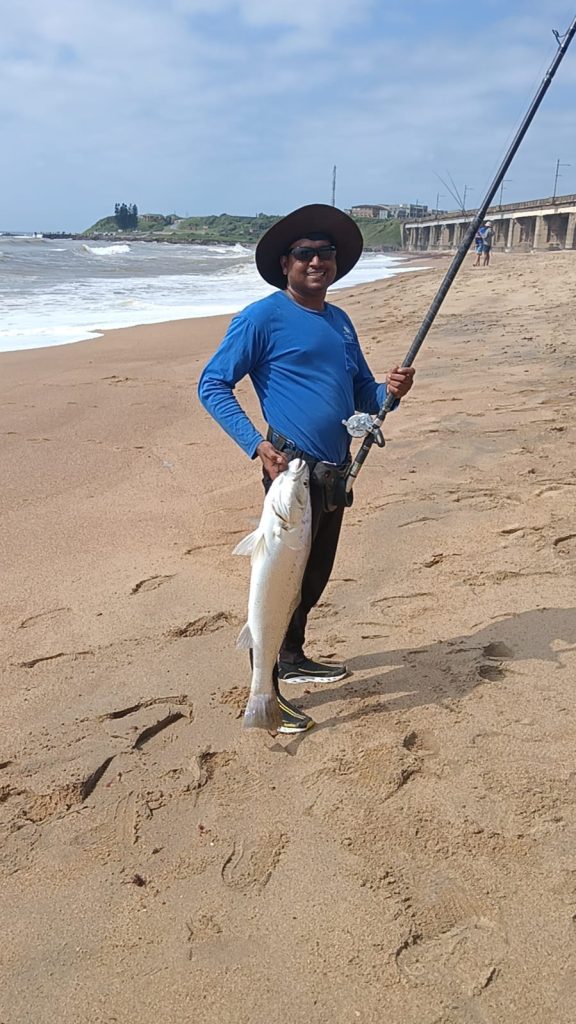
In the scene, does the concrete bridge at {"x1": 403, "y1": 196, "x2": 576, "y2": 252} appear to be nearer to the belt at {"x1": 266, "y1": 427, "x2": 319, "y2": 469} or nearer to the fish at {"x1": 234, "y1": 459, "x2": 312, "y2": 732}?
the belt at {"x1": 266, "y1": 427, "x2": 319, "y2": 469}

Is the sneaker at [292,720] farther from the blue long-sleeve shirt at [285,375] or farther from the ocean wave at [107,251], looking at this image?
the ocean wave at [107,251]

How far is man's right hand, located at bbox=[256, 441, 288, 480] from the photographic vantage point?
2830mm

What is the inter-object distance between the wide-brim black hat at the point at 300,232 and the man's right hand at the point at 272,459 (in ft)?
2.75

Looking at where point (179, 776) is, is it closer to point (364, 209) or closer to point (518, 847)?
point (518, 847)

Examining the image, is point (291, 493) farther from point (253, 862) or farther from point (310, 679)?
point (253, 862)

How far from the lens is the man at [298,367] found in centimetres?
295

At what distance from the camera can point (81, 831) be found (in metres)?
2.60

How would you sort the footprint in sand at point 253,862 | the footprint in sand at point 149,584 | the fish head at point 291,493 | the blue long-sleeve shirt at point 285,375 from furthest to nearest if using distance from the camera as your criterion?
1. the footprint in sand at point 149,584
2. the blue long-sleeve shirt at point 285,375
3. the fish head at point 291,493
4. the footprint in sand at point 253,862

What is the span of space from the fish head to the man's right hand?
45mm

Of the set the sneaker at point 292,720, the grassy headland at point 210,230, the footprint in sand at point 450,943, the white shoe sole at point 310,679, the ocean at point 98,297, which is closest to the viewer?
the footprint in sand at point 450,943

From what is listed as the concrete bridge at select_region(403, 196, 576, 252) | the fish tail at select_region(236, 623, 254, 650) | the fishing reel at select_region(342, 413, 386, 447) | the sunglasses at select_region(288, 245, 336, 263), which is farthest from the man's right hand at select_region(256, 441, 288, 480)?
the concrete bridge at select_region(403, 196, 576, 252)

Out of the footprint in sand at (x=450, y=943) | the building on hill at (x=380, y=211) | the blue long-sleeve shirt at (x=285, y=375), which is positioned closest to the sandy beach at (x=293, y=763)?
the footprint in sand at (x=450, y=943)

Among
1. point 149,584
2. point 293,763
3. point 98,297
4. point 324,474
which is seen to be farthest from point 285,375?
point 98,297

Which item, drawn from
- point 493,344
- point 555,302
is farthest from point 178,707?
point 555,302
